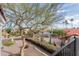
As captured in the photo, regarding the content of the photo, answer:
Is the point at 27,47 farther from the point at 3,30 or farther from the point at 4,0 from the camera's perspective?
the point at 4,0

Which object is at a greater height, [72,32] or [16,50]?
[72,32]

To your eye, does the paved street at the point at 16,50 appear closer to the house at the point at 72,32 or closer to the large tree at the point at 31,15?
the large tree at the point at 31,15

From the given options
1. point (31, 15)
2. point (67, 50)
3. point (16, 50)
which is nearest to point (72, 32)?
point (67, 50)

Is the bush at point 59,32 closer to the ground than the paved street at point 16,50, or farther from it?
farther from it

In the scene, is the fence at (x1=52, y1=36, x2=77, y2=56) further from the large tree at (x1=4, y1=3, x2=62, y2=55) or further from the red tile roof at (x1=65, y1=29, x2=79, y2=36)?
the large tree at (x1=4, y1=3, x2=62, y2=55)

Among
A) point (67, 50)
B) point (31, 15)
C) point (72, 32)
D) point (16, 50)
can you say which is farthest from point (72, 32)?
point (16, 50)

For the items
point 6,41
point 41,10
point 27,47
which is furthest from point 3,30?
point 41,10

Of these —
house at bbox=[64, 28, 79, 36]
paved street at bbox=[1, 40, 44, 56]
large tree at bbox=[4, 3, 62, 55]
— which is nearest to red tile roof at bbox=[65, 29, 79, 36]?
house at bbox=[64, 28, 79, 36]

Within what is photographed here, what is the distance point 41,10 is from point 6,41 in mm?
355

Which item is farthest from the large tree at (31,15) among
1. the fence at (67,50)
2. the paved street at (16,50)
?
the fence at (67,50)

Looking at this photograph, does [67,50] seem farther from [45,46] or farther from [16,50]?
[16,50]

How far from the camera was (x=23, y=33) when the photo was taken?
1.25 metres

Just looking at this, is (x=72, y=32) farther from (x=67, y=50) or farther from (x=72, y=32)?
(x=67, y=50)

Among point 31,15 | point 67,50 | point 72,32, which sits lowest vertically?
point 67,50
